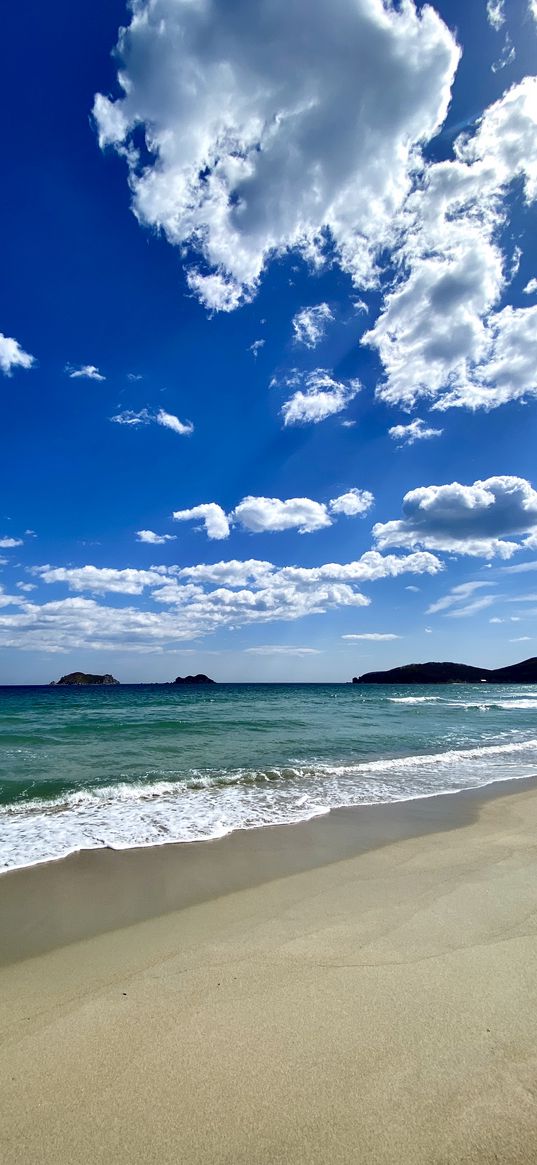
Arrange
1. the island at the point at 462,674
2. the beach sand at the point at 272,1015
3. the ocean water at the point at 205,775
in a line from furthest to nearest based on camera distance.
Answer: the island at the point at 462,674, the ocean water at the point at 205,775, the beach sand at the point at 272,1015

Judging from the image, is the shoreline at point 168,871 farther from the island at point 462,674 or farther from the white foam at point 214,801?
the island at point 462,674

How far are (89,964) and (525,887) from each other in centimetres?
428

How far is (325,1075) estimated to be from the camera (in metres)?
2.54

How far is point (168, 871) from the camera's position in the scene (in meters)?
5.79

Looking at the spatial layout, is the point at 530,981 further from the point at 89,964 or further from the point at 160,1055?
the point at 89,964

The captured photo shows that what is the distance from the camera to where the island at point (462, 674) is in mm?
156000

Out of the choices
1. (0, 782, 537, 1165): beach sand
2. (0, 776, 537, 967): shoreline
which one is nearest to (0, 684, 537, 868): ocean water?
(0, 776, 537, 967): shoreline

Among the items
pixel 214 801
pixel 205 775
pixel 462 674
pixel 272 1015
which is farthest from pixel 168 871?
pixel 462 674

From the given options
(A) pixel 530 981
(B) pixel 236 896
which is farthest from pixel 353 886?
(A) pixel 530 981

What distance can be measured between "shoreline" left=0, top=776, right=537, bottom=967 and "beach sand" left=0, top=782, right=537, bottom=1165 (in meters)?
0.04

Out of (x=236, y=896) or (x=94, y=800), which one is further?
(x=94, y=800)

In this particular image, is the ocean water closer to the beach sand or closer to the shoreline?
the shoreline

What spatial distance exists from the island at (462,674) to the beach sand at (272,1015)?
6624 inches

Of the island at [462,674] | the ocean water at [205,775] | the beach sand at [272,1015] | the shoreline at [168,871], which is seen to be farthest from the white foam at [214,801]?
the island at [462,674]
